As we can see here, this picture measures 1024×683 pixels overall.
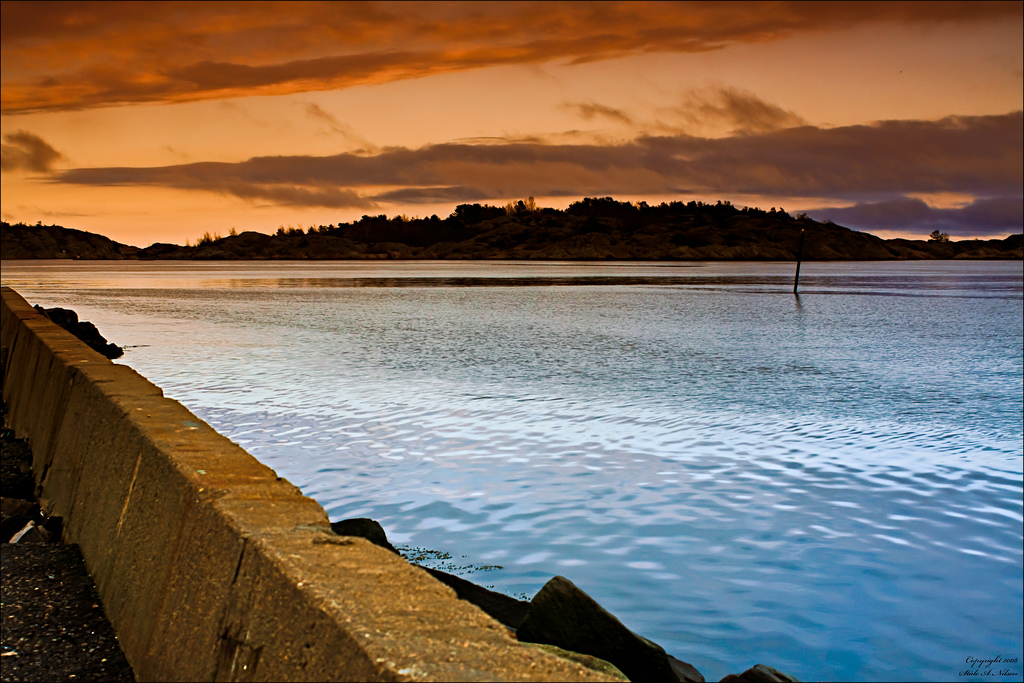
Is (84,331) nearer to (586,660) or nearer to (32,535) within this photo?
(32,535)

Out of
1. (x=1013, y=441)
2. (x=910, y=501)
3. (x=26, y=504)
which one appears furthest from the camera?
(x=1013, y=441)

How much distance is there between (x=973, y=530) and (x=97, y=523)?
732 cm

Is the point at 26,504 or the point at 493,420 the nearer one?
the point at 26,504

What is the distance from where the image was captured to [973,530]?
8055mm

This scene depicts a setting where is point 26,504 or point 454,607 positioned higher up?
point 454,607

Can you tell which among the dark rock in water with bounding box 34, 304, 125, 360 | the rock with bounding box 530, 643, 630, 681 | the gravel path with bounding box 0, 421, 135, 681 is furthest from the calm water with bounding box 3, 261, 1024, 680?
the gravel path with bounding box 0, 421, 135, 681

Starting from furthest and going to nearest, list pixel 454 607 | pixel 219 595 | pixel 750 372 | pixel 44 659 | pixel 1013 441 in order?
pixel 750 372 < pixel 1013 441 < pixel 44 659 < pixel 219 595 < pixel 454 607

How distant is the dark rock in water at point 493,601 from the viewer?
18.6 ft

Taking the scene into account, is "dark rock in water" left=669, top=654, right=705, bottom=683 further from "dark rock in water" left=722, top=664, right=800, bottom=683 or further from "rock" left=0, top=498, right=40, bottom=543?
"rock" left=0, top=498, right=40, bottom=543

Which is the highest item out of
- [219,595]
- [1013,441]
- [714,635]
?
[1013,441]

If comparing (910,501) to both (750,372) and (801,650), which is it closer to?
(801,650)

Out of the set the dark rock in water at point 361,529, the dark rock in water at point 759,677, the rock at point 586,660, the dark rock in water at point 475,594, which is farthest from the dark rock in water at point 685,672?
the dark rock in water at point 361,529

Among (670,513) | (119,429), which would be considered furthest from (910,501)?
(119,429)

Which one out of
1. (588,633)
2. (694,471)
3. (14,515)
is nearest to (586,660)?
(588,633)
